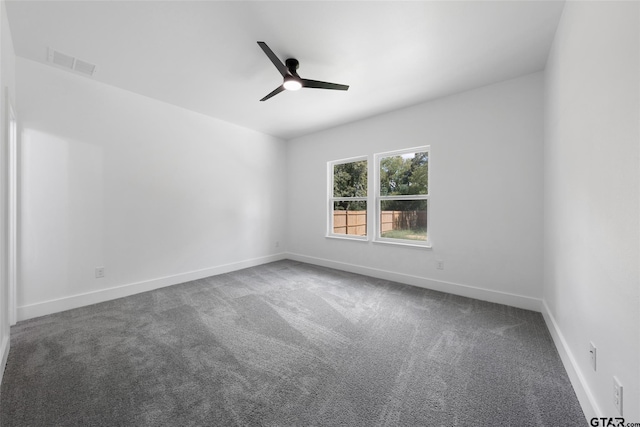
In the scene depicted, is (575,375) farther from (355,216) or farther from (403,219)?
(355,216)

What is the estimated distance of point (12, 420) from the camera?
1324mm

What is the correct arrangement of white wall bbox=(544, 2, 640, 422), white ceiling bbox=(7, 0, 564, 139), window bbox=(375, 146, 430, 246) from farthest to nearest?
window bbox=(375, 146, 430, 246), white ceiling bbox=(7, 0, 564, 139), white wall bbox=(544, 2, 640, 422)

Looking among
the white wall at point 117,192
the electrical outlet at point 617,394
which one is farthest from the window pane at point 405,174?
the electrical outlet at point 617,394

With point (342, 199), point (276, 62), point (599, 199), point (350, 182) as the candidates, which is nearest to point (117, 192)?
point (276, 62)

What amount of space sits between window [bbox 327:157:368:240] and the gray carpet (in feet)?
6.06

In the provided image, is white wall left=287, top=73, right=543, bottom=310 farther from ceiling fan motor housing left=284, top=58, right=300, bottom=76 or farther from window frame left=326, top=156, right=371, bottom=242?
ceiling fan motor housing left=284, top=58, right=300, bottom=76

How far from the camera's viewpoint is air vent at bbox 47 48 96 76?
8.01 ft

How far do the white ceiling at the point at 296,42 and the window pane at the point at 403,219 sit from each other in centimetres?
159

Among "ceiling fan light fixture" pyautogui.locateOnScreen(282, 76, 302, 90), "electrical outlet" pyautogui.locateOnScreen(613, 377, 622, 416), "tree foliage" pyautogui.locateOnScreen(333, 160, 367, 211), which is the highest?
"ceiling fan light fixture" pyautogui.locateOnScreen(282, 76, 302, 90)

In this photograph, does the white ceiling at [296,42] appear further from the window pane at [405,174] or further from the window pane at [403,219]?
the window pane at [403,219]

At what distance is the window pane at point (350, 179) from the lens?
176 inches

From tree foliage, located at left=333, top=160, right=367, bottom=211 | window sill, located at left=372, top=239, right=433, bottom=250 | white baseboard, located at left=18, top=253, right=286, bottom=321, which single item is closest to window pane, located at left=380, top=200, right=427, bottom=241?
window sill, located at left=372, top=239, right=433, bottom=250

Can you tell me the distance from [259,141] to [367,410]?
4.62 metres

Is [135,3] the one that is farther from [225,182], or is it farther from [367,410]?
[367,410]
